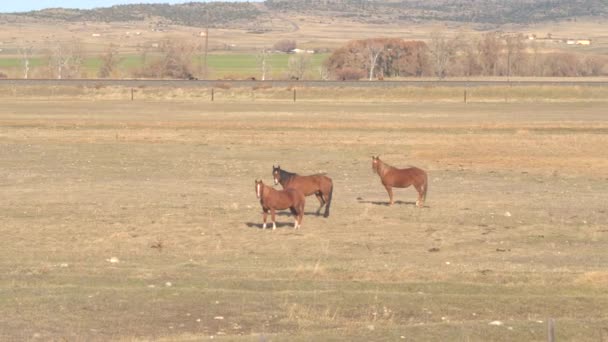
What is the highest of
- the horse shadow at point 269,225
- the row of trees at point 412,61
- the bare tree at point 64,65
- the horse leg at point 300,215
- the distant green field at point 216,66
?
the horse leg at point 300,215

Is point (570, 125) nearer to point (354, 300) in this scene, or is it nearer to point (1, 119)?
point (1, 119)

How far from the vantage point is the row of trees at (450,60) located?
137 metres

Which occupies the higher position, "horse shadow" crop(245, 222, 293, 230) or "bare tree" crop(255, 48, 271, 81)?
"horse shadow" crop(245, 222, 293, 230)

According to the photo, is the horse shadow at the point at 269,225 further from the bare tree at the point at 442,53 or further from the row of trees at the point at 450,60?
the bare tree at the point at 442,53

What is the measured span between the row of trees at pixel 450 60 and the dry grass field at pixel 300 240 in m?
87.4

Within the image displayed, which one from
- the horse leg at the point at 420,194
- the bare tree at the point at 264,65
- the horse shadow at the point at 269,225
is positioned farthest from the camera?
the bare tree at the point at 264,65

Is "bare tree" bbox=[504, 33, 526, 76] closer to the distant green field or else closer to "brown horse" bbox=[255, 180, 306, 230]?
the distant green field

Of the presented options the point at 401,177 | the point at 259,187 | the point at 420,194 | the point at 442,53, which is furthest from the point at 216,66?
the point at 259,187

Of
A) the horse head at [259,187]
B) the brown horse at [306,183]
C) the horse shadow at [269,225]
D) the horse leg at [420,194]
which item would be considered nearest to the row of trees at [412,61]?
the horse leg at [420,194]

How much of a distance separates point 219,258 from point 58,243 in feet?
11.5

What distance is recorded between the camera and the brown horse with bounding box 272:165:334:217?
2298 cm

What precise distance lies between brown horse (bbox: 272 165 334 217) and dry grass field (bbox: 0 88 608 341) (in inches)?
24.9

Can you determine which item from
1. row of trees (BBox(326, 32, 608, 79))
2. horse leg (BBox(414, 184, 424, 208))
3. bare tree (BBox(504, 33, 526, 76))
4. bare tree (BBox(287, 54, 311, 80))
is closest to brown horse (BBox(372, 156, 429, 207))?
horse leg (BBox(414, 184, 424, 208))

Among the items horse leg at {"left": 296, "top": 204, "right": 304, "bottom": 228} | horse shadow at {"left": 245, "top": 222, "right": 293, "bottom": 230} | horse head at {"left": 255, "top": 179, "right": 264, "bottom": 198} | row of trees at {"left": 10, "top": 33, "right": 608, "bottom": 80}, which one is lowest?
row of trees at {"left": 10, "top": 33, "right": 608, "bottom": 80}
